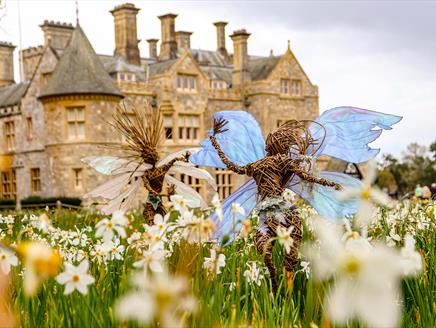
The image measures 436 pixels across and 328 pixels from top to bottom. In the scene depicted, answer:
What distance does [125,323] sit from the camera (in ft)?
9.14

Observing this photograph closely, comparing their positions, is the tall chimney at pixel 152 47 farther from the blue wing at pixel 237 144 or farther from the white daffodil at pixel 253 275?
the white daffodil at pixel 253 275

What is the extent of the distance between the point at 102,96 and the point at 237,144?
1047 inches

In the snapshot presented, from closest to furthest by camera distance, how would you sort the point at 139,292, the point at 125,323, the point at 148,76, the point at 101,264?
1. the point at 125,323
2. the point at 139,292
3. the point at 101,264
4. the point at 148,76

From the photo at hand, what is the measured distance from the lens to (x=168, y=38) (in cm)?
4319

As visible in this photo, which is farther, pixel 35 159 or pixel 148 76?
pixel 148 76

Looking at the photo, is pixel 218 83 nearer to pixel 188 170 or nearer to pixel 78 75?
pixel 78 75

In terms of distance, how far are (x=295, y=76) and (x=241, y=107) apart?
12.3ft

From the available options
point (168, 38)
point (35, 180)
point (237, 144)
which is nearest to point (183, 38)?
point (168, 38)

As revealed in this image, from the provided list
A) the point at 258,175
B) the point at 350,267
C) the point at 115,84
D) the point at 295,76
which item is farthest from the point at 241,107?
the point at 350,267

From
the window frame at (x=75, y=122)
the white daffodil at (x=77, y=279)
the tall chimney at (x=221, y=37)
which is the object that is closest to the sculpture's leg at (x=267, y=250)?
the white daffodil at (x=77, y=279)

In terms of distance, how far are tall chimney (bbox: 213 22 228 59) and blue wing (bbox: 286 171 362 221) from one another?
154 feet

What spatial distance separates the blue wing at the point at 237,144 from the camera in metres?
5.48

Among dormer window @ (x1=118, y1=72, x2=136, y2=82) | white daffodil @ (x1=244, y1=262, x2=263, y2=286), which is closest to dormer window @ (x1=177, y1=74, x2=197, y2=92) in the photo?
dormer window @ (x1=118, y1=72, x2=136, y2=82)

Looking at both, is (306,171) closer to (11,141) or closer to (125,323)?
(125,323)
